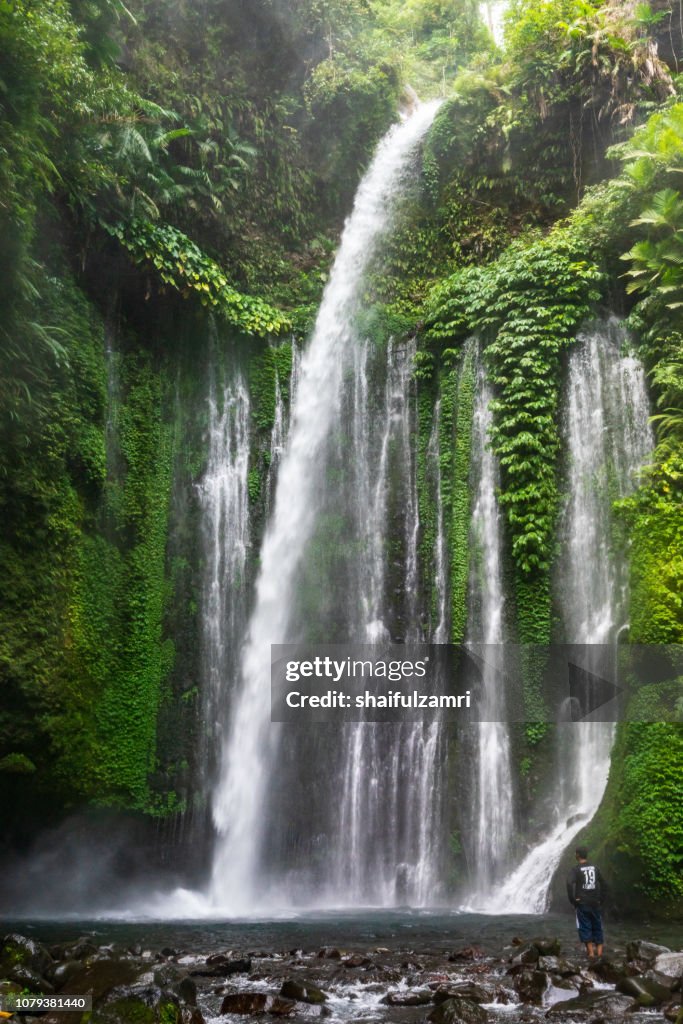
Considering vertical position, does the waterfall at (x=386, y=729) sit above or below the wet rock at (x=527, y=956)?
above

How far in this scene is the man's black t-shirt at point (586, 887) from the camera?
7738 millimetres

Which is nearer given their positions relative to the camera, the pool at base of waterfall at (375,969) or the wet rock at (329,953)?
the pool at base of waterfall at (375,969)

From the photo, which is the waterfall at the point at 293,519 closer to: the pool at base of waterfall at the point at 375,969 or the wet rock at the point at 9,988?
the pool at base of waterfall at the point at 375,969

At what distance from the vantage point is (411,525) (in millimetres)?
15172

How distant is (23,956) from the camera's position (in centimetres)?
696

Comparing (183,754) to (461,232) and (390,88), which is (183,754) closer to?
(461,232)

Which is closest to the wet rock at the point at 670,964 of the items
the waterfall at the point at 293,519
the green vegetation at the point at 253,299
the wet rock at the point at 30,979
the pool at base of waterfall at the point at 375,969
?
the pool at base of waterfall at the point at 375,969

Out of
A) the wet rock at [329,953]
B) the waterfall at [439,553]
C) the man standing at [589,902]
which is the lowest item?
the wet rock at [329,953]

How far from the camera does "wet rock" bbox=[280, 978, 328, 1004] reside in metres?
6.37

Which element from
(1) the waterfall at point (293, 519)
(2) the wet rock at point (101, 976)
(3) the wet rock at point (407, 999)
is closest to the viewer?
(2) the wet rock at point (101, 976)

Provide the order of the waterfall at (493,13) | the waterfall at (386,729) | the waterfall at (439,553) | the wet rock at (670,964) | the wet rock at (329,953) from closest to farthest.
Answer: the wet rock at (670,964) → the wet rock at (329,953) → the waterfall at (386,729) → the waterfall at (439,553) → the waterfall at (493,13)

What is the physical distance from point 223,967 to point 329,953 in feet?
3.84

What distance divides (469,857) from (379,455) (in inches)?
295

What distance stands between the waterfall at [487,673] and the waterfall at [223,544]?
14.3ft
